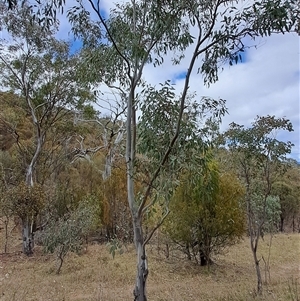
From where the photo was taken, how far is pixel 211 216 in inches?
412

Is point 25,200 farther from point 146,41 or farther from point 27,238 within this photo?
point 146,41

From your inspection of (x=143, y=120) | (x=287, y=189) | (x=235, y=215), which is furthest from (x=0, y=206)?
(x=287, y=189)

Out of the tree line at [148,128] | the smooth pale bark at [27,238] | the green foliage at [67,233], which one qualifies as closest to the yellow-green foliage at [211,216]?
the tree line at [148,128]

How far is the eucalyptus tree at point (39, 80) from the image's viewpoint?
1265cm

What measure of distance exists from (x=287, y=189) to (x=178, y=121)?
18258 mm

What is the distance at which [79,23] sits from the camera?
575 centimetres

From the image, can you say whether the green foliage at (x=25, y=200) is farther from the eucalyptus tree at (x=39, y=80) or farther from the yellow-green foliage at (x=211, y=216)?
the yellow-green foliage at (x=211, y=216)

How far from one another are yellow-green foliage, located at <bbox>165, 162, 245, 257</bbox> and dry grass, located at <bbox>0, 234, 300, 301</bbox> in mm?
947

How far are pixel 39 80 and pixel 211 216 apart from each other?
866 centimetres

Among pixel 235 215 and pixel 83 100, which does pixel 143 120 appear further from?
pixel 83 100

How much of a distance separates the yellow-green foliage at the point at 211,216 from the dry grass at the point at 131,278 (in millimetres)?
947

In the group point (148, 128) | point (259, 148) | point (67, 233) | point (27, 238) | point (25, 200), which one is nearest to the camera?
point (148, 128)

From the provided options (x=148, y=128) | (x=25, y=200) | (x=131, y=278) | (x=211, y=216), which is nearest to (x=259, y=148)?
(x=148, y=128)

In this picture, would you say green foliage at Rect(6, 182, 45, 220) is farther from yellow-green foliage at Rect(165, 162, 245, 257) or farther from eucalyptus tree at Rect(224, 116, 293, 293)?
eucalyptus tree at Rect(224, 116, 293, 293)
